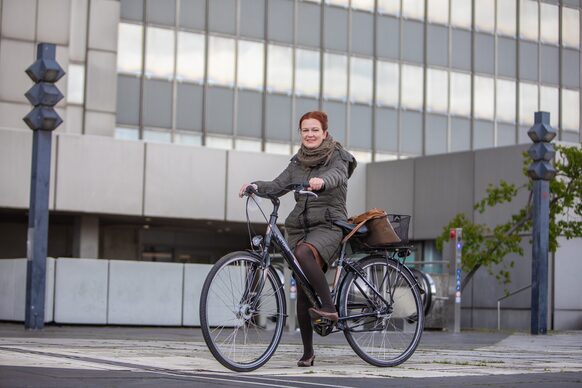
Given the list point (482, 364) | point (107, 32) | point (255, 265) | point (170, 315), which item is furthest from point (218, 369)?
point (107, 32)

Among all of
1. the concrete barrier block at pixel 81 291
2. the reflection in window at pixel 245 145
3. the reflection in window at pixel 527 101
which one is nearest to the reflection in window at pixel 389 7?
the reflection in window at pixel 527 101

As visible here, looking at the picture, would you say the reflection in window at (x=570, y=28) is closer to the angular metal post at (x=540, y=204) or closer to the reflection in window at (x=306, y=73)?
the reflection in window at (x=306, y=73)

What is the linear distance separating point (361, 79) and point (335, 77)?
3.33ft

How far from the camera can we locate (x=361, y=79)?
125 ft

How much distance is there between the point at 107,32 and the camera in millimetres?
32719

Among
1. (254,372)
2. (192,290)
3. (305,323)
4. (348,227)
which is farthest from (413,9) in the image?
(254,372)

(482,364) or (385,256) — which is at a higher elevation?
(385,256)

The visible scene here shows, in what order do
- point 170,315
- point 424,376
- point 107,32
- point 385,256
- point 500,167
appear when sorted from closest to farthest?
1. point 424,376
2. point 385,256
3. point 170,315
4. point 500,167
5. point 107,32

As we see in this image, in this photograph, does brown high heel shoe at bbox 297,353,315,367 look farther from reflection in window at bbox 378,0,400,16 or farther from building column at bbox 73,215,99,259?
reflection in window at bbox 378,0,400,16

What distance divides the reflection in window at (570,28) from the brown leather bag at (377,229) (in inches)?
1414

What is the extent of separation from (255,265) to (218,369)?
0.75 m

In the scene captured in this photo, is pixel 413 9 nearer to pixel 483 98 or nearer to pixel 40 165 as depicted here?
pixel 483 98

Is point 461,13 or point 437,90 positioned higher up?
point 461,13

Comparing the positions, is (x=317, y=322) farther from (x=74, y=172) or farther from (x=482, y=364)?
(x=74, y=172)
